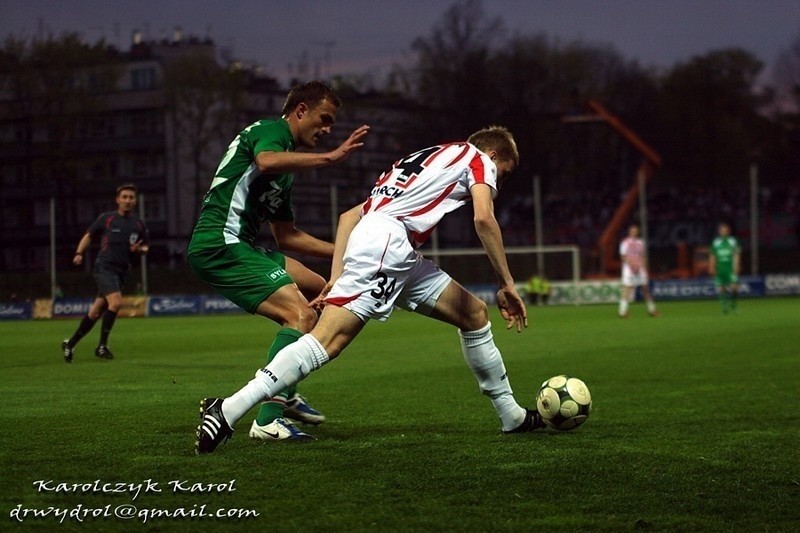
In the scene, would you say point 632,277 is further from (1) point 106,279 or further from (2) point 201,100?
(2) point 201,100

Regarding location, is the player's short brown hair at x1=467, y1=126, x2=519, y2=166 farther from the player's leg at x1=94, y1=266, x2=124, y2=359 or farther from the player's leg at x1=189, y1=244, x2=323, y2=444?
the player's leg at x1=94, y1=266, x2=124, y2=359

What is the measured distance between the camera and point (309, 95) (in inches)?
269

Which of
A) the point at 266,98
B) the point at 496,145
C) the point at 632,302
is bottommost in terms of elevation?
the point at 632,302

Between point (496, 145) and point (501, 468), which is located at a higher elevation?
point (496, 145)

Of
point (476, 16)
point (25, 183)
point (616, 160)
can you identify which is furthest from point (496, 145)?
point (616, 160)

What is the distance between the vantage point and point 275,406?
667 centimetres

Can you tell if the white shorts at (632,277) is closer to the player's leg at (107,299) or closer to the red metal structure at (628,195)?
the red metal structure at (628,195)

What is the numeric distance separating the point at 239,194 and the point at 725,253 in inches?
974

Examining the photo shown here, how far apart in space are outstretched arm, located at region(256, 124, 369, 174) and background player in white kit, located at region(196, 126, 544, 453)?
0.39 meters

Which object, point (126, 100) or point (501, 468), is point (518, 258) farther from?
point (501, 468)

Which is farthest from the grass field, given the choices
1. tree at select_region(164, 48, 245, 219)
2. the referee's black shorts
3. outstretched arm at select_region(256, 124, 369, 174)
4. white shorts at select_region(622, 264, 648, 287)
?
tree at select_region(164, 48, 245, 219)

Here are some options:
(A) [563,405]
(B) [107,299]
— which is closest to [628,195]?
(B) [107,299]

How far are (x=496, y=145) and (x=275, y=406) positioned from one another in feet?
6.56

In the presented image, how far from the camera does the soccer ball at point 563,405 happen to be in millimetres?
7055
